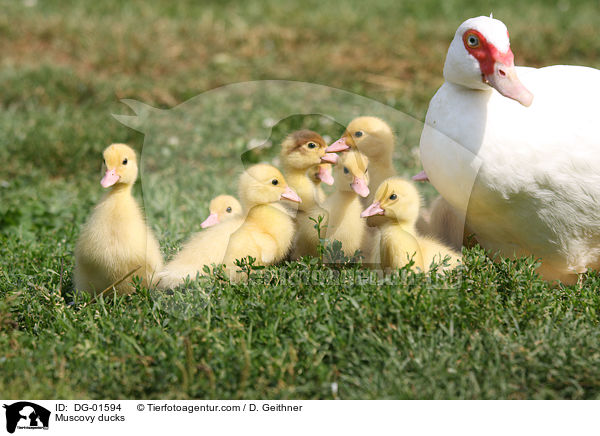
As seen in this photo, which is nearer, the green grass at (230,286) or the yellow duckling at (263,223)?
the green grass at (230,286)

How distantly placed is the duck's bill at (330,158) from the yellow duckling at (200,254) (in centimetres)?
51

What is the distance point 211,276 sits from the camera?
326 centimetres

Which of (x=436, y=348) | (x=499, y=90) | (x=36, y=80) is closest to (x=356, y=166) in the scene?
(x=499, y=90)

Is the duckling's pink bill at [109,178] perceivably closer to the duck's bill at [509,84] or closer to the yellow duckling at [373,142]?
the yellow duckling at [373,142]

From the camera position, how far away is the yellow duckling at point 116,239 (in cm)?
337

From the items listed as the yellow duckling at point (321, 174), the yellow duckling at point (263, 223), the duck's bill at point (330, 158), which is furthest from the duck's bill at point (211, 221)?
the duck's bill at point (330, 158)

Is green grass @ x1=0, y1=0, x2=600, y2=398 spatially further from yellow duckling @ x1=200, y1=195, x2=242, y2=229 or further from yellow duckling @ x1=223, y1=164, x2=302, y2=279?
yellow duckling @ x1=200, y1=195, x2=242, y2=229

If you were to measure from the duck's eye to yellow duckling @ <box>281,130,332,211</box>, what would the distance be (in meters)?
0.84

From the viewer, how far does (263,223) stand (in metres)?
3.41

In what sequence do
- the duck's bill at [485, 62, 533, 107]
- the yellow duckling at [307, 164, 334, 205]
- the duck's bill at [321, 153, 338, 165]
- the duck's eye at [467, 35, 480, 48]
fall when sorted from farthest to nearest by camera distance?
1. the yellow duckling at [307, 164, 334, 205]
2. the duck's bill at [321, 153, 338, 165]
3. the duck's eye at [467, 35, 480, 48]
4. the duck's bill at [485, 62, 533, 107]
